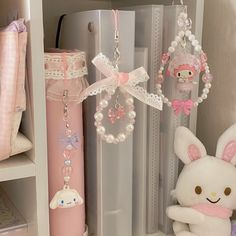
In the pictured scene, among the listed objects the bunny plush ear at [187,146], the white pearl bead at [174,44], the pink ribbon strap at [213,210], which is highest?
the white pearl bead at [174,44]

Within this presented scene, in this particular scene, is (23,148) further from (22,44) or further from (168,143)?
(168,143)

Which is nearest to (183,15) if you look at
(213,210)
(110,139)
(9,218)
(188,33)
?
(188,33)

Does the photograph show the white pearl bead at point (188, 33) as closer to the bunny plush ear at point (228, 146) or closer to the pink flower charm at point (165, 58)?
the pink flower charm at point (165, 58)

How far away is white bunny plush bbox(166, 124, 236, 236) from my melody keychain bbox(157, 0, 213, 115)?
55mm

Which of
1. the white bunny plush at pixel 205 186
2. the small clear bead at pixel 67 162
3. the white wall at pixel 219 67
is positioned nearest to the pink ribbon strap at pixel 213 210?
the white bunny plush at pixel 205 186

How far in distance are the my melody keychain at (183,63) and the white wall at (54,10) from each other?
356 millimetres

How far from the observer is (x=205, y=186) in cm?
77

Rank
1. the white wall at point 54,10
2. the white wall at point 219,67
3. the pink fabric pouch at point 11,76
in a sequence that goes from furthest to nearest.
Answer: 1. the white wall at point 54,10
2. the white wall at point 219,67
3. the pink fabric pouch at point 11,76

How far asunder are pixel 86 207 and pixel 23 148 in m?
0.21

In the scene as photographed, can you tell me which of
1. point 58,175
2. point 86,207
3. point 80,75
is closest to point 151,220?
point 86,207

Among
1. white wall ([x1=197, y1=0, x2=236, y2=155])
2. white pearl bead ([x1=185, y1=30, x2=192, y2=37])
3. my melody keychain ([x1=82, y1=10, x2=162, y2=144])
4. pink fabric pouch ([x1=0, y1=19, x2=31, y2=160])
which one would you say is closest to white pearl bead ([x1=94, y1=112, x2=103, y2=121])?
my melody keychain ([x1=82, y1=10, x2=162, y2=144])

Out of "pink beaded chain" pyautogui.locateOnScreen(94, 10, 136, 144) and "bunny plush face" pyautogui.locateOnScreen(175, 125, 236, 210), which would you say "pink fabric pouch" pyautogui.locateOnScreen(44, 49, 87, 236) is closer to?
"pink beaded chain" pyautogui.locateOnScreen(94, 10, 136, 144)

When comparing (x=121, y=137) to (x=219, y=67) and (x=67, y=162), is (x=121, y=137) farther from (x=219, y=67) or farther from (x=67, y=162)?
(x=219, y=67)

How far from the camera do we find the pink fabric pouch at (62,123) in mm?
677
